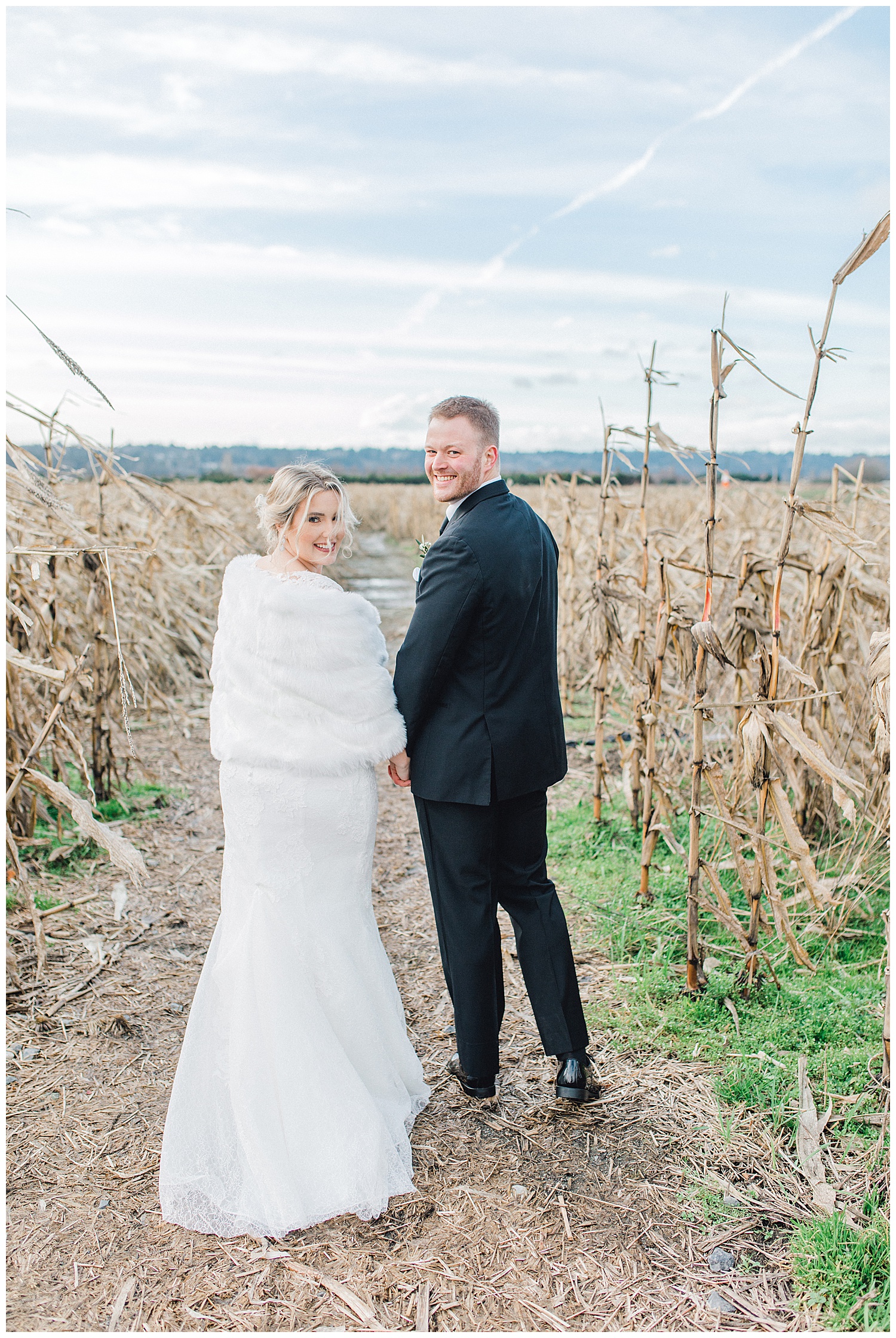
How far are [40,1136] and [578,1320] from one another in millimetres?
1625

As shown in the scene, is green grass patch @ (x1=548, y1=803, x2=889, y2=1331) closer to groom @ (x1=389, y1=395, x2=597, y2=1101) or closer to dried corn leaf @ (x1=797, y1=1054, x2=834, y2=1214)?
dried corn leaf @ (x1=797, y1=1054, x2=834, y2=1214)

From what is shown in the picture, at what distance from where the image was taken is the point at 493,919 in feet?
8.95

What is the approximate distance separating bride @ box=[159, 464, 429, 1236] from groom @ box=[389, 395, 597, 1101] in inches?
7.1

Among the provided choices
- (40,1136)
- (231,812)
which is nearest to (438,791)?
(231,812)

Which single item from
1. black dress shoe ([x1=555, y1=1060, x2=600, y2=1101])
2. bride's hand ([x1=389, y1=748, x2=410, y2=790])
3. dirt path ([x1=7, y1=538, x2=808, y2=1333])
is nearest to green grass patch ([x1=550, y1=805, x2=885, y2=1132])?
dirt path ([x1=7, y1=538, x2=808, y2=1333])

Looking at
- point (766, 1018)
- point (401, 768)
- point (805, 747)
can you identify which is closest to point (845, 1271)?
point (766, 1018)

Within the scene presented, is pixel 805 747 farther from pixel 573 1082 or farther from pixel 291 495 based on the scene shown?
pixel 291 495

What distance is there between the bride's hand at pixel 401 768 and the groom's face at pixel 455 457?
2.49 feet

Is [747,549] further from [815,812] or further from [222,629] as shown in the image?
[222,629]

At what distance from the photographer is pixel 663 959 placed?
142 inches

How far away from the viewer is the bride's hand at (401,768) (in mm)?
2666

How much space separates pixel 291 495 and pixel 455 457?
0.50 m

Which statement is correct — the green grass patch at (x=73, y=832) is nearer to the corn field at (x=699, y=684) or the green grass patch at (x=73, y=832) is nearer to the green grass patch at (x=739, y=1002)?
the corn field at (x=699, y=684)

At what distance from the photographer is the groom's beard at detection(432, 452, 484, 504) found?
260cm
